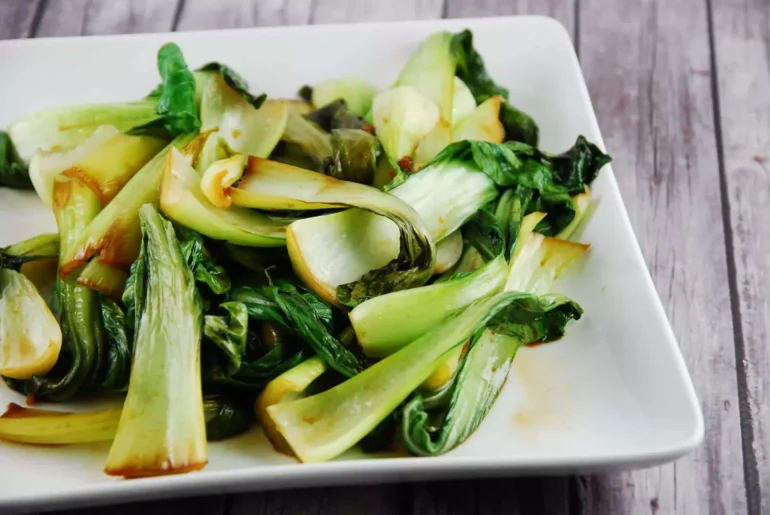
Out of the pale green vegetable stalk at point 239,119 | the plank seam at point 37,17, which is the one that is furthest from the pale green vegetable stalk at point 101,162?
the plank seam at point 37,17

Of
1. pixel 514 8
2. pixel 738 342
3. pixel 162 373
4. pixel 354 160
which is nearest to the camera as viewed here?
pixel 162 373

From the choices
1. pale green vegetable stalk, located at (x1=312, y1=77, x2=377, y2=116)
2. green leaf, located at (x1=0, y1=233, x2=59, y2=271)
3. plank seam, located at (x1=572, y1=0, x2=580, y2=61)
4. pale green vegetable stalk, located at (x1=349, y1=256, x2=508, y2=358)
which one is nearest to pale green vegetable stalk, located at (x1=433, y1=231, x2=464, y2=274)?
pale green vegetable stalk, located at (x1=349, y1=256, x2=508, y2=358)

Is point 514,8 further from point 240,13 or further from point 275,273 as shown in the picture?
point 275,273

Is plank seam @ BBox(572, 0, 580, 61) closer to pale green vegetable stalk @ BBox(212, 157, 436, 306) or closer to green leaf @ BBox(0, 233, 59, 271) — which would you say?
pale green vegetable stalk @ BBox(212, 157, 436, 306)

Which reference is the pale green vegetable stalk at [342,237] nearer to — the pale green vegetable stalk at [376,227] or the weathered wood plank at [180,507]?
the pale green vegetable stalk at [376,227]

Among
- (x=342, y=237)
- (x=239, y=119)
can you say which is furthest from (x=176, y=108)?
(x=342, y=237)
